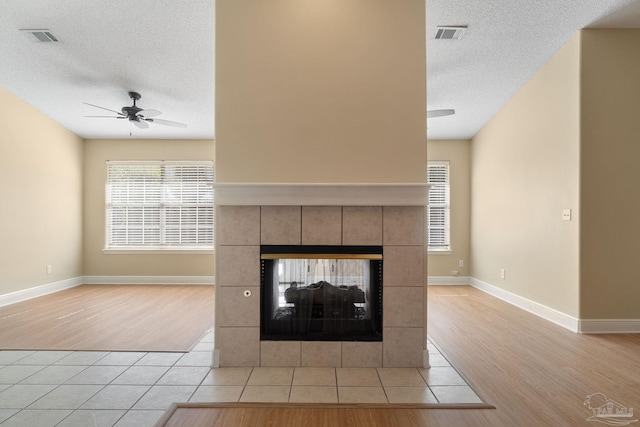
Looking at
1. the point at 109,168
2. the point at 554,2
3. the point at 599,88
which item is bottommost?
the point at 109,168

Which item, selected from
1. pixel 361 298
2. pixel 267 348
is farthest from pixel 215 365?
pixel 361 298

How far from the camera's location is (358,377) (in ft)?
8.38

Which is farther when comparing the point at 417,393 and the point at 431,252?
the point at 431,252

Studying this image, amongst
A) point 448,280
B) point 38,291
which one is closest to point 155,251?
point 38,291

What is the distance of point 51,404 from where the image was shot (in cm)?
218

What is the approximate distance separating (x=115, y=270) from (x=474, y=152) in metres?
6.83

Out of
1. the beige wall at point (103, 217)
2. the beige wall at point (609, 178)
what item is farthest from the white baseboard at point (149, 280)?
the beige wall at point (609, 178)

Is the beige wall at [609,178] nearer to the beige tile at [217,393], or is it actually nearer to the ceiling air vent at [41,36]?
the beige tile at [217,393]

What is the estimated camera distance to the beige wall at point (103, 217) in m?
6.54

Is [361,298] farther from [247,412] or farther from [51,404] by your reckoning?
[51,404]

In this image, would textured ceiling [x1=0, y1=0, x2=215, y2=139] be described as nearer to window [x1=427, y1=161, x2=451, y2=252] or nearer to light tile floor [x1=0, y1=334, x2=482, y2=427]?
light tile floor [x1=0, y1=334, x2=482, y2=427]

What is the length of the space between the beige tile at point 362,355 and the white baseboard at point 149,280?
4.37 meters

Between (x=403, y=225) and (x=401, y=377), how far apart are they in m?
1.10

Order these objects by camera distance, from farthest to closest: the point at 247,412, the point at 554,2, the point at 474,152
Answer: the point at 474,152 < the point at 554,2 < the point at 247,412
